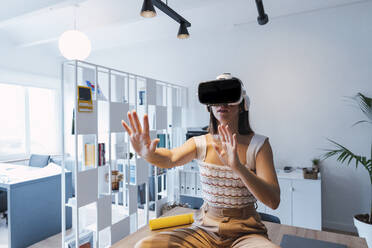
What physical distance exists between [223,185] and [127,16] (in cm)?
255

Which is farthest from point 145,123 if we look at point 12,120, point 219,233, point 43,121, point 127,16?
point 43,121

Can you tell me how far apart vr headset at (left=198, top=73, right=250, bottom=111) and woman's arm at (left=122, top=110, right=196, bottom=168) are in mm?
272

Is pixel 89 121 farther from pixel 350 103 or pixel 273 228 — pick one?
pixel 350 103

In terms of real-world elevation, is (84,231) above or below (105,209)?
below

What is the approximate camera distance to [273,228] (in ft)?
5.27

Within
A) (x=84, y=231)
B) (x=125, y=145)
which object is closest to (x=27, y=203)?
(x=84, y=231)

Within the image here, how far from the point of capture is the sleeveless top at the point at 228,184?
1.05 meters

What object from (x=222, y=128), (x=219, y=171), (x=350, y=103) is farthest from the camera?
(x=350, y=103)

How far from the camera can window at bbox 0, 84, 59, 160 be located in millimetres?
4345

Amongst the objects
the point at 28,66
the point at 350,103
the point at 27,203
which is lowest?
the point at 27,203

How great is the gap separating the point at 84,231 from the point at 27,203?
761mm

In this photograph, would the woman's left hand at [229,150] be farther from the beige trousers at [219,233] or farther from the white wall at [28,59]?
the white wall at [28,59]

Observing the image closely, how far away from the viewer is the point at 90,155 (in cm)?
220

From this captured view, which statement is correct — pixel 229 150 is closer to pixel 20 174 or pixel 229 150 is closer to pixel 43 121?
pixel 20 174
